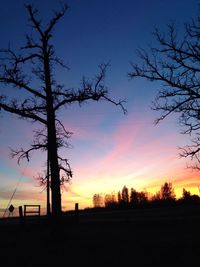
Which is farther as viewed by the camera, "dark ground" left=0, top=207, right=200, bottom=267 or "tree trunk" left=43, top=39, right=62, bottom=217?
"tree trunk" left=43, top=39, right=62, bottom=217

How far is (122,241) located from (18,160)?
26.5 ft

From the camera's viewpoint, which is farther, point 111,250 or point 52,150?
point 52,150

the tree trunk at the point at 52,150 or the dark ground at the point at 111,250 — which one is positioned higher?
the tree trunk at the point at 52,150

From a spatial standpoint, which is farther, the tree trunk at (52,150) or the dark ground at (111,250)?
the tree trunk at (52,150)

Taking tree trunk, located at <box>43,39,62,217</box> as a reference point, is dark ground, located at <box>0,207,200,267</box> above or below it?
below

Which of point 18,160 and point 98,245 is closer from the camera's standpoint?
point 98,245

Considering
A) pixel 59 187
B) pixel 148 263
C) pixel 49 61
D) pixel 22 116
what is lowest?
pixel 148 263

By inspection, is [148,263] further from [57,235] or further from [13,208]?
[13,208]

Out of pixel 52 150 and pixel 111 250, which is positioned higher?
pixel 52 150

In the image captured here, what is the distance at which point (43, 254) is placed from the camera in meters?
14.6

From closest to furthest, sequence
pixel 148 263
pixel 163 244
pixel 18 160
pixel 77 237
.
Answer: pixel 148 263, pixel 163 244, pixel 77 237, pixel 18 160

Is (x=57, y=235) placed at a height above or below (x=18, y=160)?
below

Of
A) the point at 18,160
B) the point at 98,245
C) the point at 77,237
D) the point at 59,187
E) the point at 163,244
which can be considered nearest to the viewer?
the point at 163,244

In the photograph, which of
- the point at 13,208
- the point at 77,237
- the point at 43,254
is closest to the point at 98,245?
the point at 43,254
